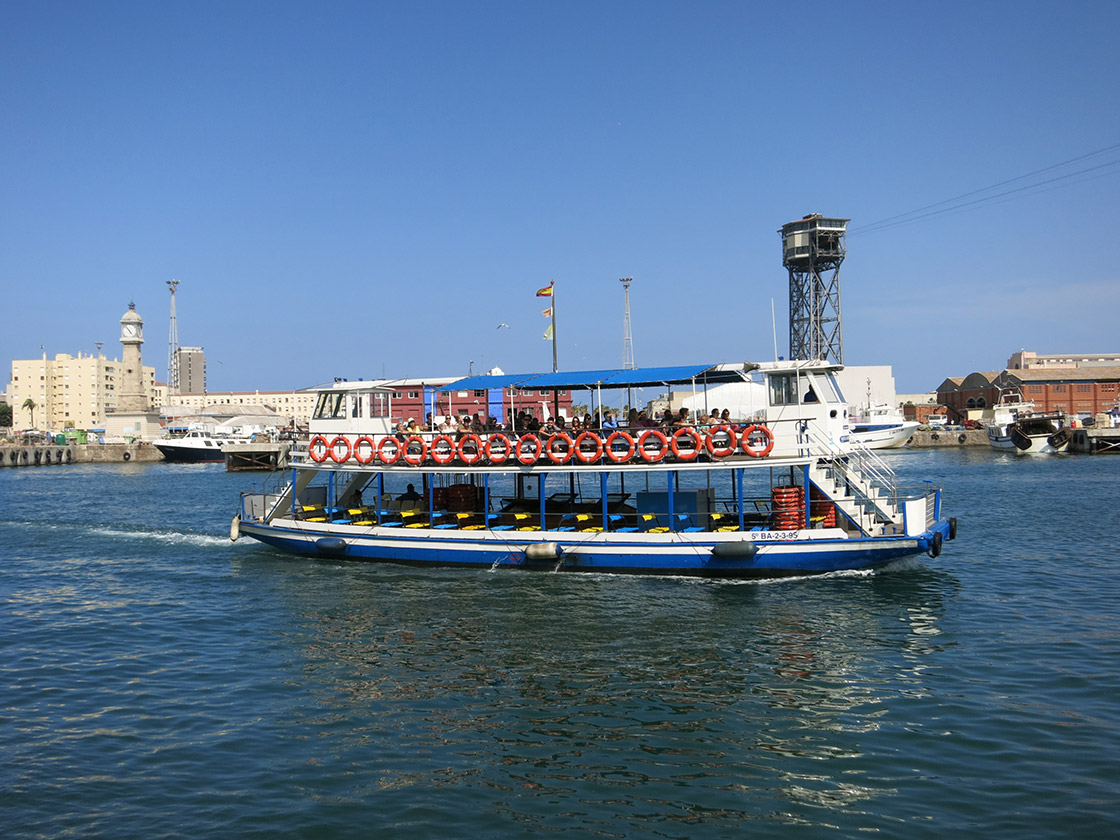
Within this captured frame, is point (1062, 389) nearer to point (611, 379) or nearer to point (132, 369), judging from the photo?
point (611, 379)

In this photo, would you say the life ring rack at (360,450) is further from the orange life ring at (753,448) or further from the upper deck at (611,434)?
the orange life ring at (753,448)

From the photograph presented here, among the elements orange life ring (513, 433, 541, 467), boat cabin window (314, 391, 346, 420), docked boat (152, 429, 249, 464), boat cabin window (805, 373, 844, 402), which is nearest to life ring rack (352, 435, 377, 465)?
boat cabin window (314, 391, 346, 420)

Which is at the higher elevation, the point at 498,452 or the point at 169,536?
the point at 498,452

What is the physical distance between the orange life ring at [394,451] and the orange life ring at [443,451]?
129cm

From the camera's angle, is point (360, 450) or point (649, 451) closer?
point (649, 451)

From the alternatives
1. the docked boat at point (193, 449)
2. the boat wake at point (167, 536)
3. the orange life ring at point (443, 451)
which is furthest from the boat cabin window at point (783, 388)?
the docked boat at point (193, 449)

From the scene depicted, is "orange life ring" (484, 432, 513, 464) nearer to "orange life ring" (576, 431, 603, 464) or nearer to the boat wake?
"orange life ring" (576, 431, 603, 464)

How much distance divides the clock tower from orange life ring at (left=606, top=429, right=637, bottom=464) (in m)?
121

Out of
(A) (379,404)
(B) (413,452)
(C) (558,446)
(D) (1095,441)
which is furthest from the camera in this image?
(D) (1095,441)

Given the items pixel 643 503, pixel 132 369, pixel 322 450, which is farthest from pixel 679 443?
pixel 132 369

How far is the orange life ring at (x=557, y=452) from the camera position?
2522 cm

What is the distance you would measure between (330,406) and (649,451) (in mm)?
12920

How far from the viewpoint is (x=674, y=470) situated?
934 inches

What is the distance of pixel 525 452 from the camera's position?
25.8 metres
